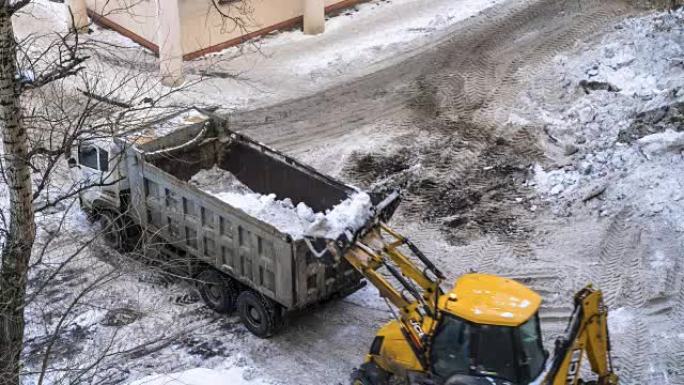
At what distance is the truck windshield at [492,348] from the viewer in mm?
9266

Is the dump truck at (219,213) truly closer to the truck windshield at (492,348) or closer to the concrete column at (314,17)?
the truck windshield at (492,348)

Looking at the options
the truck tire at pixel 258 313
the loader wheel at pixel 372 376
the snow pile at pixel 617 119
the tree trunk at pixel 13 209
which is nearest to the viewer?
the tree trunk at pixel 13 209

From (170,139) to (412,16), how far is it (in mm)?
11095

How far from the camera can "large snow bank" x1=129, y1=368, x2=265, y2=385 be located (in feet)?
38.0

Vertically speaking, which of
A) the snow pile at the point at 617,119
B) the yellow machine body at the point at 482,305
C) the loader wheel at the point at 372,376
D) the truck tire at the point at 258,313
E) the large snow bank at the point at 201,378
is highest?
the yellow machine body at the point at 482,305

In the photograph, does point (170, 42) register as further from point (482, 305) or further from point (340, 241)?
point (482, 305)

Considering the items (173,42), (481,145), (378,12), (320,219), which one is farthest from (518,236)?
(378,12)

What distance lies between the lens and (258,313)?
41.0 ft

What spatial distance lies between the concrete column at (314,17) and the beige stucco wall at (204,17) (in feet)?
1.33

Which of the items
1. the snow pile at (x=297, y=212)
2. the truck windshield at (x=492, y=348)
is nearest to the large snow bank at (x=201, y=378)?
the snow pile at (x=297, y=212)

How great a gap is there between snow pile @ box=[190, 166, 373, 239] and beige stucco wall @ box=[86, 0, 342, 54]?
7760mm

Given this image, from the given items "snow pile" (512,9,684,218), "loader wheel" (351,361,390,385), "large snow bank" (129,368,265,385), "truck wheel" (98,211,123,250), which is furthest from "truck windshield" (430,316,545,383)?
"truck wheel" (98,211,123,250)

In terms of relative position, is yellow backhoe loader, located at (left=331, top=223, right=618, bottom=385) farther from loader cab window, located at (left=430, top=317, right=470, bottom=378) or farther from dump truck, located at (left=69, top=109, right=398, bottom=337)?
dump truck, located at (left=69, top=109, right=398, bottom=337)

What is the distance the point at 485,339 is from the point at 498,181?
734cm
